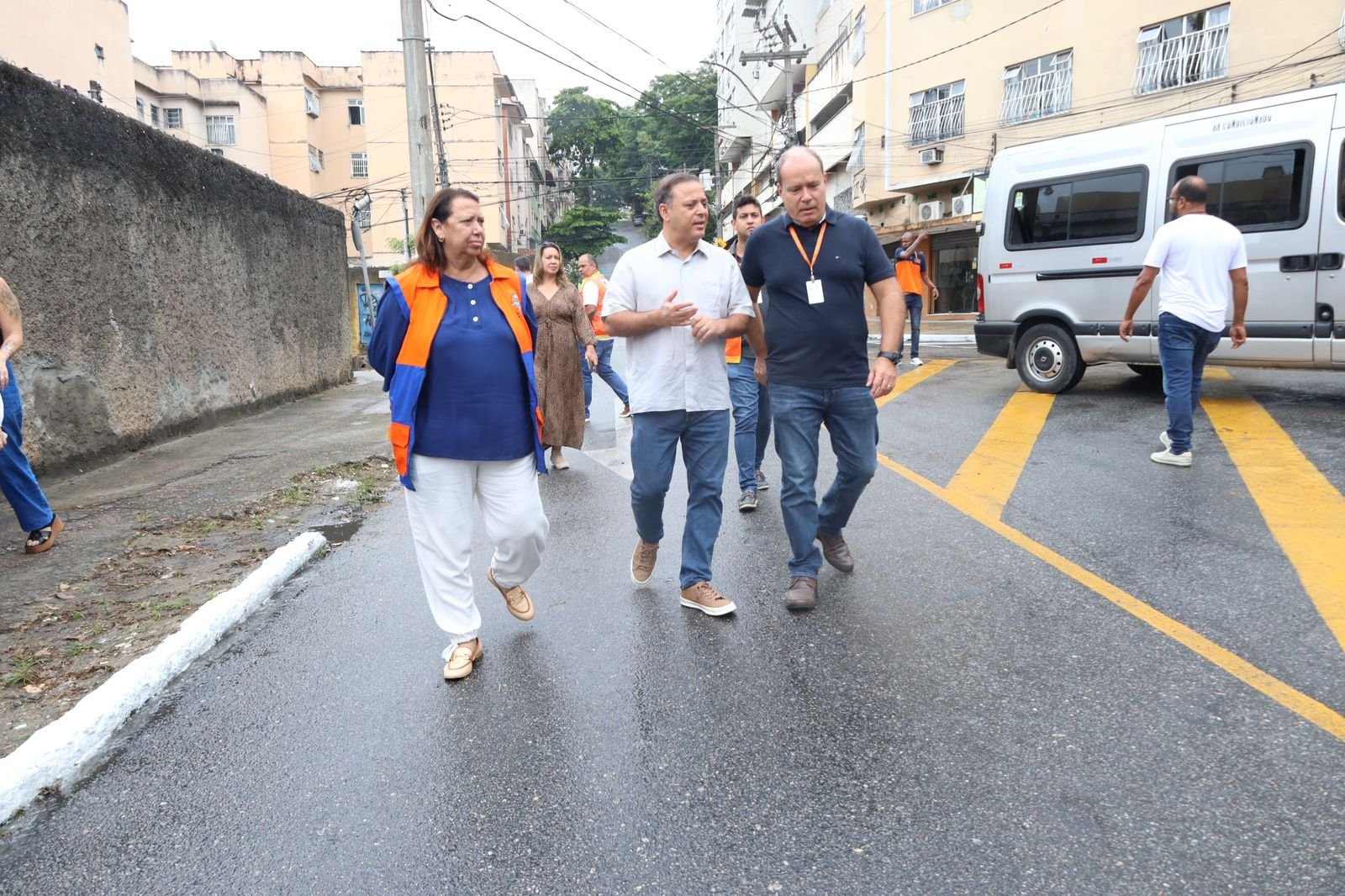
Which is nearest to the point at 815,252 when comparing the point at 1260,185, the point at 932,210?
the point at 1260,185

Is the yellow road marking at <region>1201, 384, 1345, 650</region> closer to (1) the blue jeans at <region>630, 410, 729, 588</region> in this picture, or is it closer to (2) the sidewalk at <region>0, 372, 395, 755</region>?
(1) the blue jeans at <region>630, 410, 729, 588</region>

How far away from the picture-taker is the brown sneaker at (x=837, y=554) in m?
4.51

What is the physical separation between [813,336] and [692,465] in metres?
0.78

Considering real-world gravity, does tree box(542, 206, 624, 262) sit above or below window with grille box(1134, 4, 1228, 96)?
below

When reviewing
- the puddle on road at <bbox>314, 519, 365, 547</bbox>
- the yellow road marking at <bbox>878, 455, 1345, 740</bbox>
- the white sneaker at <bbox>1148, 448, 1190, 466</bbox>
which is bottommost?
Answer: the puddle on road at <bbox>314, 519, 365, 547</bbox>

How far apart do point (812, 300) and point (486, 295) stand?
4.54ft

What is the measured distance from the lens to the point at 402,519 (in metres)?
6.12

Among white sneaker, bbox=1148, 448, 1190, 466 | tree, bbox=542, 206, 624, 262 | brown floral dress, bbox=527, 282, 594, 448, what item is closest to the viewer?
white sneaker, bbox=1148, 448, 1190, 466

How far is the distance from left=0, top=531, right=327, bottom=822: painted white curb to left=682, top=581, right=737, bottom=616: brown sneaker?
6.76 ft

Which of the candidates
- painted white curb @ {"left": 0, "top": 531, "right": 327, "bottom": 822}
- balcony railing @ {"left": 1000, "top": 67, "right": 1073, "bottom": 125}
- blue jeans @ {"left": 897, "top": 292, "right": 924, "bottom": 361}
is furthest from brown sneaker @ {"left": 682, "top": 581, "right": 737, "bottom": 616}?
balcony railing @ {"left": 1000, "top": 67, "right": 1073, "bottom": 125}

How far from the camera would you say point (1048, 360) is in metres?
9.48

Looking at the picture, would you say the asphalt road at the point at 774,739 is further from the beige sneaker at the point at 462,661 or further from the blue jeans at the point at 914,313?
the blue jeans at the point at 914,313

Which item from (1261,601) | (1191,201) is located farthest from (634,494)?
(1191,201)

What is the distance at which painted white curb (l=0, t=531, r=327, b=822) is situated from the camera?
9.01 feet
